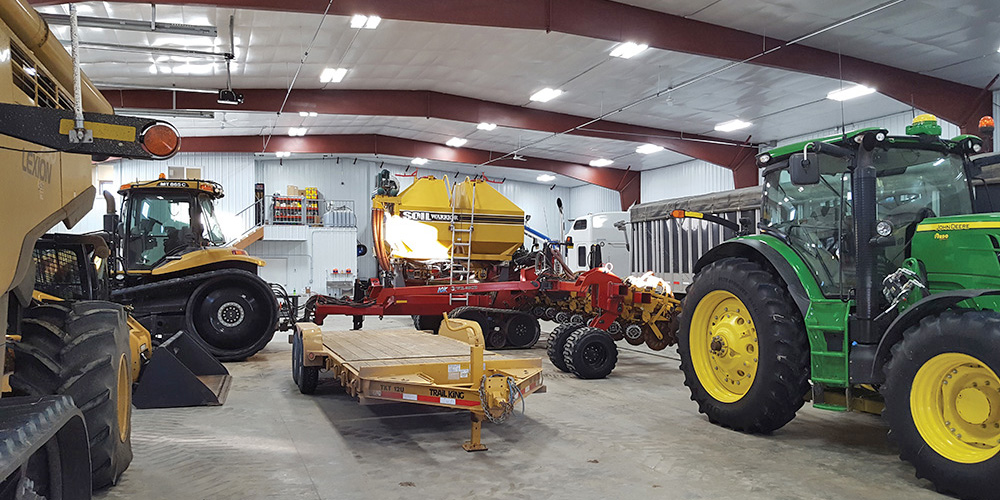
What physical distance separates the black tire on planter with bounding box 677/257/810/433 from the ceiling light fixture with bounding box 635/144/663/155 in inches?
626

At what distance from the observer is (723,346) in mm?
5867

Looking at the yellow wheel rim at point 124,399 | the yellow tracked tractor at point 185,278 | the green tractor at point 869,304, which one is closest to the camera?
the green tractor at point 869,304

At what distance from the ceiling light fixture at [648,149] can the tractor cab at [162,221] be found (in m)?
13.9

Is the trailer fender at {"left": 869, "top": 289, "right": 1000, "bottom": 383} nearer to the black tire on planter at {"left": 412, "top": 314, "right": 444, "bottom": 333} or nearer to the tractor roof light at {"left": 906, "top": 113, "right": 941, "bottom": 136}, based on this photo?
the tractor roof light at {"left": 906, "top": 113, "right": 941, "bottom": 136}

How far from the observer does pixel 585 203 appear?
3108cm

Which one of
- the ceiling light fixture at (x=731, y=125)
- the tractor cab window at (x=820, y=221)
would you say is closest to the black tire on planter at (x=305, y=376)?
the tractor cab window at (x=820, y=221)

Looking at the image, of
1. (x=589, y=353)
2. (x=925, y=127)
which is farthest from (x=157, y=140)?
(x=589, y=353)

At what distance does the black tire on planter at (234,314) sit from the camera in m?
10.2

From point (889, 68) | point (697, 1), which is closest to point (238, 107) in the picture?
point (697, 1)

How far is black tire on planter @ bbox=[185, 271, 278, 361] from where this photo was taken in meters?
10.2

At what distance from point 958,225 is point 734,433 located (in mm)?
2261

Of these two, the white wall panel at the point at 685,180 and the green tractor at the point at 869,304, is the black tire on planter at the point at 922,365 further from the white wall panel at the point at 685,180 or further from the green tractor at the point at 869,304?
the white wall panel at the point at 685,180

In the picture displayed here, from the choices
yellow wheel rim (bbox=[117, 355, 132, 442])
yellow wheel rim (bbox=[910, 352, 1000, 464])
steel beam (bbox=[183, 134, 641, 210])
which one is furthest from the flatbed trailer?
steel beam (bbox=[183, 134, 641, 210])

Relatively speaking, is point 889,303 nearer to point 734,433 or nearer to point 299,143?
point 734,433
